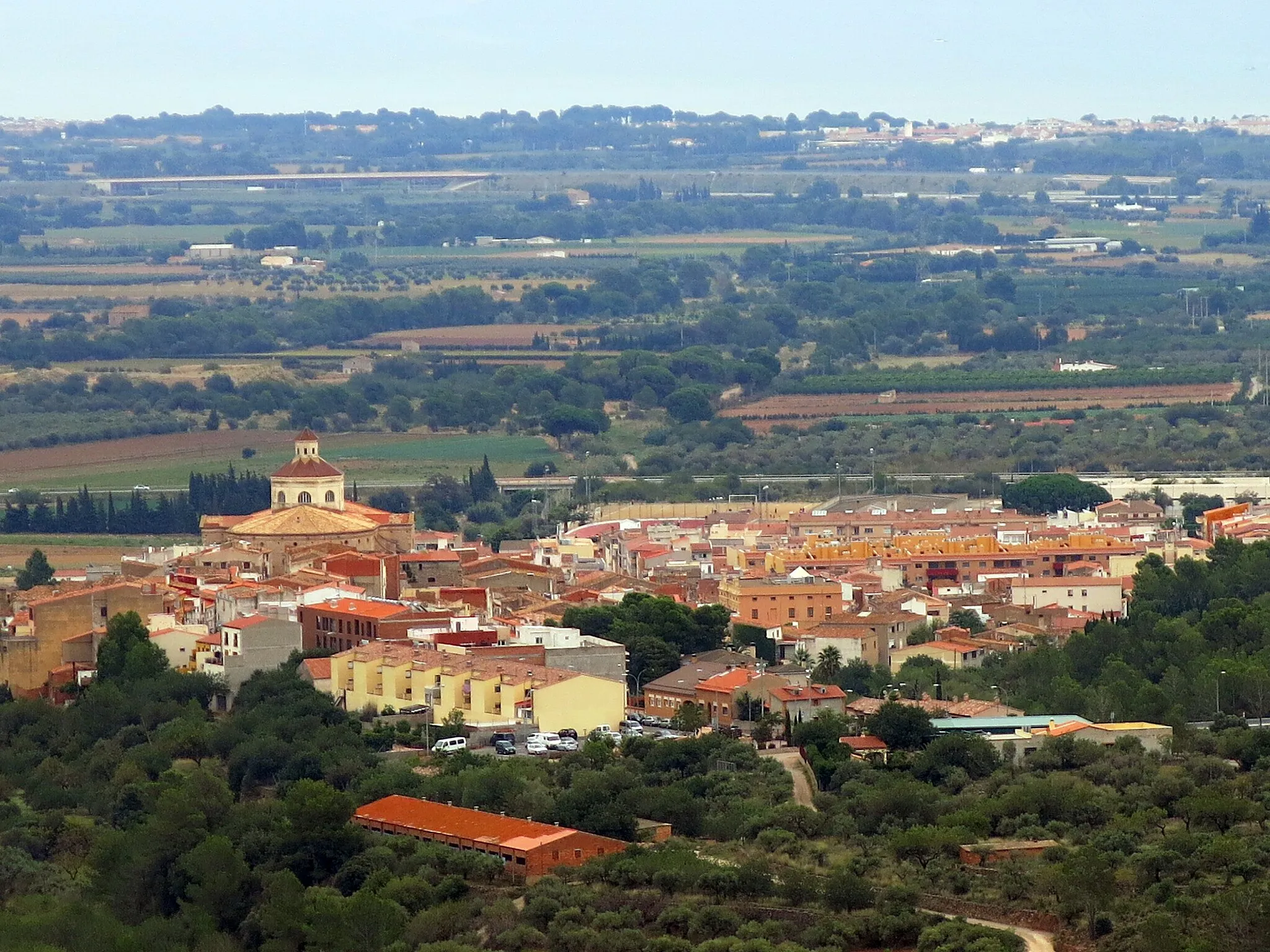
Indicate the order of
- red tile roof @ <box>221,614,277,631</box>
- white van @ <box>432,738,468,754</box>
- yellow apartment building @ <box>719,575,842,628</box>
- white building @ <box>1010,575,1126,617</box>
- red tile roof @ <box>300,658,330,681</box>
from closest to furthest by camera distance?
white van @ <box>432,738,468,754</box>
red tile roof @ <box>300,658,330,681</box>
red tile roof @ <box>221,614,277,631</box>
yellow apartment building @ <box>719,575,842,628</box>
white building @ <box>1010,575,1126,617</box>

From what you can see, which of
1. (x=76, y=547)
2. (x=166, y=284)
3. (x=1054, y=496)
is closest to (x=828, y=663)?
(x=1054, y=496)

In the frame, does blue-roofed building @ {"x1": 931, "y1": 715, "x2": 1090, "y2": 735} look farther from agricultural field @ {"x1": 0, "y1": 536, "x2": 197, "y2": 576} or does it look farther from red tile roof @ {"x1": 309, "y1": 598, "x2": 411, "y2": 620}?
agricultural field @ {"x1": 0, "y1": 536, "x2": 197, "y2": 576}

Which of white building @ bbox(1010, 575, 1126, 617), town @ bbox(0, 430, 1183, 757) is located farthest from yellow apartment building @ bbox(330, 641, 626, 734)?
white building @ bbox(1010, 575, 1126, 617)

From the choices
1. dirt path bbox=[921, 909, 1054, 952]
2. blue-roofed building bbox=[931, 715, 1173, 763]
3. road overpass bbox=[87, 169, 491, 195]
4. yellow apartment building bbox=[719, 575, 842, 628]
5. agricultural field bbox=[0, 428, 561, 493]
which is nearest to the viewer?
dirt path bbox=[921, 909, 1054, 952]

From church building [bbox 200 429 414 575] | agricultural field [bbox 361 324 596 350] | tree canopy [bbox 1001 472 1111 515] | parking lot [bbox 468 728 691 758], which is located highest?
parking lot [bbox 468 728 691 758]

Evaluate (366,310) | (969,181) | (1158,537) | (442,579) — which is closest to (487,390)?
(366,310)

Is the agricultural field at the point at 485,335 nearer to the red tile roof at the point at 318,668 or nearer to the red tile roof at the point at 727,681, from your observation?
the red tile roof at the point at 318,668
